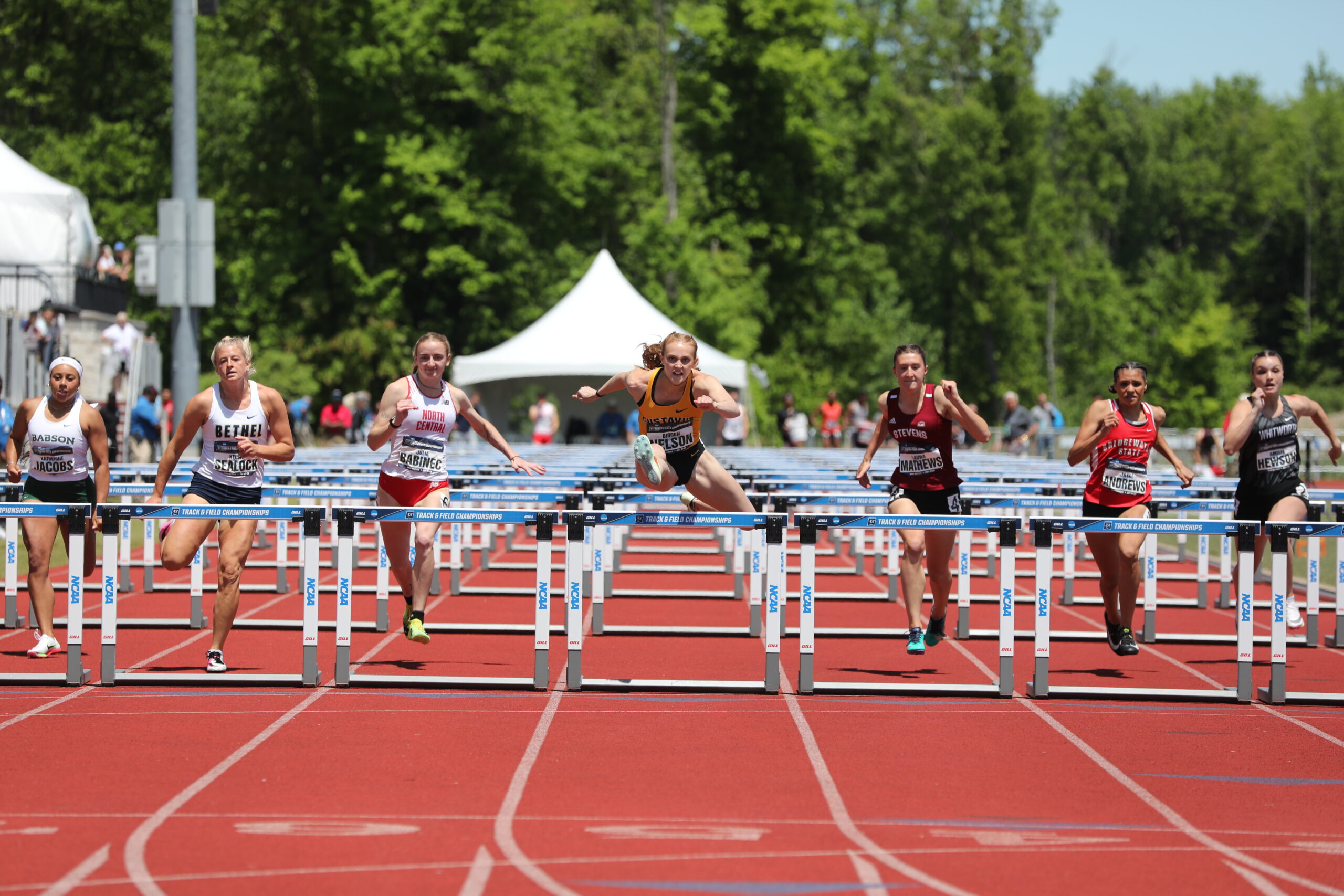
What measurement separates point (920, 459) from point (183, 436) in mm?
4223

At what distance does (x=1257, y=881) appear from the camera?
520cm

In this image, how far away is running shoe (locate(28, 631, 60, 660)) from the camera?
954cm

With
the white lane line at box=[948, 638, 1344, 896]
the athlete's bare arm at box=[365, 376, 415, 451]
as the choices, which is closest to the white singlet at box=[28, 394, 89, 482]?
the athlete's bare arm at box=[365, 376, 415, 451]

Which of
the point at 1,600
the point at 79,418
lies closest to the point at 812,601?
the point at 79,418

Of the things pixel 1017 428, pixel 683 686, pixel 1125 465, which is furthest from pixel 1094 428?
pixel 1017 428

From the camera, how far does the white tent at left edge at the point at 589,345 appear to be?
34312 mm

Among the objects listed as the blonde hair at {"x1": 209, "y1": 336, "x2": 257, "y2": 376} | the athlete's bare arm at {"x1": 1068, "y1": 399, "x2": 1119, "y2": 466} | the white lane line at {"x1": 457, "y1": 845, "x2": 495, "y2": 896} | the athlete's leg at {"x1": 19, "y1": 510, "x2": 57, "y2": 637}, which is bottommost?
the white lane line at {"x1": 457, "y1": 845, "x2": 495, "y2": 896}

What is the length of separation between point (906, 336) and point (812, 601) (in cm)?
5407

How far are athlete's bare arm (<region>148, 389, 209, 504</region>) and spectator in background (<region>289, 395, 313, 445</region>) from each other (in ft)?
100

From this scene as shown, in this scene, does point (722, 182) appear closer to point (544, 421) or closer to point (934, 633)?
point (544, 421)

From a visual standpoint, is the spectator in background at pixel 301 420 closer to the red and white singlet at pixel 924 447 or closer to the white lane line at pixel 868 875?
the red and white singlet at pixel 924 447

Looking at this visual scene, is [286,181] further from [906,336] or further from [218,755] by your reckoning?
[218,755]

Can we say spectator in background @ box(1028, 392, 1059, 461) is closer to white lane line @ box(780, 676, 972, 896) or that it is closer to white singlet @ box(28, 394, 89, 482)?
white singlet @ box(28, 394, 89, 482)

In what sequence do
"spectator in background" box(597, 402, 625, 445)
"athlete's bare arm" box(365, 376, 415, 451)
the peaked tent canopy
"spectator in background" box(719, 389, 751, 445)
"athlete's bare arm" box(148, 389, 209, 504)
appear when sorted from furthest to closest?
"spectator in background" box(597, 402, 625, 445) < the peaked tent canopy < "spectator in background" box(719, 389, 751, 445) < "athlete's bare arm" box(365, 376, 415, 451) < "athlete's bare arm" box(148, 389, 209, 504)
